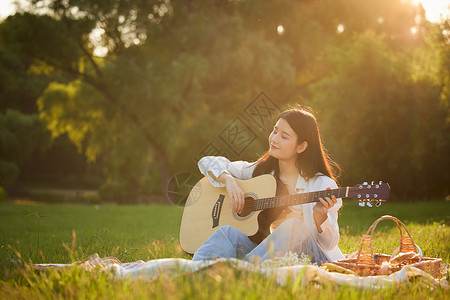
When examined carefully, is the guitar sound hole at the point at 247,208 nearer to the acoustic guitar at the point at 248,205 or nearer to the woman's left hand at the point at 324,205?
the acoustic guitar at the point at 248,205

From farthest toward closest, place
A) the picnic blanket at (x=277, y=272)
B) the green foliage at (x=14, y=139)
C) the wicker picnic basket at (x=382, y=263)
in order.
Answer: the green foliage at (x=14, y=139), the wicker picnic basket at (x=382, y=263), the picnic blanket at (x=277, y=272)

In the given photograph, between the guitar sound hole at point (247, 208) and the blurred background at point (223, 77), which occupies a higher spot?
the blurred background at point (223, 77)

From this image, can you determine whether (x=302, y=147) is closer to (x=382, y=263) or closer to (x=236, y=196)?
(x=236, y=196)

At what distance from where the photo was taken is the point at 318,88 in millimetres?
13852

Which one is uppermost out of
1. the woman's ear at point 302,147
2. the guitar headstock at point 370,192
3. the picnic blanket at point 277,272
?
the woman's ear at point 302,147

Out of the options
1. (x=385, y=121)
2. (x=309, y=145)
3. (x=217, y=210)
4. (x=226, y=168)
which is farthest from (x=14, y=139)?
(x=309, y=145)

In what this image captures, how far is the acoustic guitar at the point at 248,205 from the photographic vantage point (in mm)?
3395

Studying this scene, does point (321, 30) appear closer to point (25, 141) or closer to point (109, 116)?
point (109, 116)

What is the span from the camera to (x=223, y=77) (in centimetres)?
1711

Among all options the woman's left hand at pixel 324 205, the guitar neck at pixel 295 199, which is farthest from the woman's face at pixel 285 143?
the woman's left hand at pixel 324 205

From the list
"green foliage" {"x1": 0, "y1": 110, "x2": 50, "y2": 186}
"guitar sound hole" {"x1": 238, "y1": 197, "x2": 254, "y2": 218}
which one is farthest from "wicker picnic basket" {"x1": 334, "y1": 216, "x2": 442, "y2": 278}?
"green foliage" {"x1": 0, "y1": 110, "x2": 50, "y2": 186}

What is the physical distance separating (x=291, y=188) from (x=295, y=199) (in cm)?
36

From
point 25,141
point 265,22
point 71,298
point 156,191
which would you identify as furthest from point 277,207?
point 25,141

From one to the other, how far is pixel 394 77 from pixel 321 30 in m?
5.34
